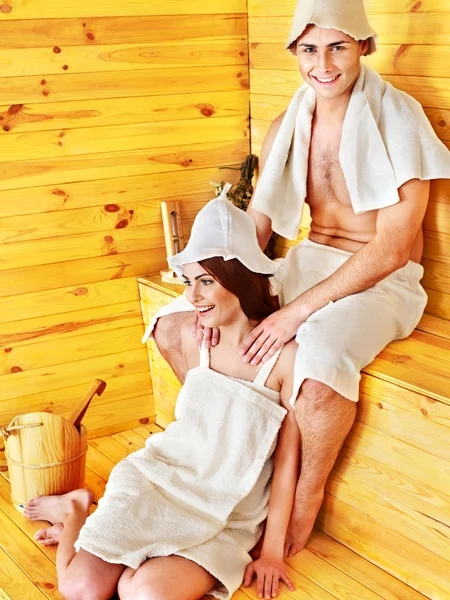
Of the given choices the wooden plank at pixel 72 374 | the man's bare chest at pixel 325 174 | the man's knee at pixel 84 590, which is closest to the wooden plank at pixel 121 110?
the man's bare chest at pixel 325 174

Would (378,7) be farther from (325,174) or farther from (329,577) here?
(329,577)

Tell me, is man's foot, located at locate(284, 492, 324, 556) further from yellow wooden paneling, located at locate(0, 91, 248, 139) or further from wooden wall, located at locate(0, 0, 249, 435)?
yellow wooden paneling, located at locate(0, 91, 248, 139)

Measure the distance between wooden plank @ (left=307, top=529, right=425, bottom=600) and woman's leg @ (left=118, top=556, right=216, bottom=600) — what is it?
1.23 ft

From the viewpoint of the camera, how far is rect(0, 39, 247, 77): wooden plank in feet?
8.89

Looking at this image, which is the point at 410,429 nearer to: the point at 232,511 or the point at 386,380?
the point at 386,380

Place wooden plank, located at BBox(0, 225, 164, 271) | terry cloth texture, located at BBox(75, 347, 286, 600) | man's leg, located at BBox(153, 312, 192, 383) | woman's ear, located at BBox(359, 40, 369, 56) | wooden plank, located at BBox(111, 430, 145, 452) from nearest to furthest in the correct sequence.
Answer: terry cloth texture, located at BBox(75, 347, 286, 600)
woman's ear, located at BBox(359, 40, 369, 56)
man's leg, located at BBox(153, 312, 192, 383)
wooden plank, located at BBox(0, 225, 164, 271)
wooden plank, located at BBox(111, 430, 145, 452)

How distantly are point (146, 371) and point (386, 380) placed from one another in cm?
124

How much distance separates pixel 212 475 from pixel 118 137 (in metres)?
1.29

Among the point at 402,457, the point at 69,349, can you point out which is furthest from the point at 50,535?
the point at 402,457

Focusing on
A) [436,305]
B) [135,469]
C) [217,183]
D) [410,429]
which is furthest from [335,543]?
[217,183]

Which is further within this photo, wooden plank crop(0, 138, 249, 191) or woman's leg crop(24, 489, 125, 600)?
wooden plank crop(0, 138, 249, 191)

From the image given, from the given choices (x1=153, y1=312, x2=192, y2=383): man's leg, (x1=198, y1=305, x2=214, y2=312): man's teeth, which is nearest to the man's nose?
(x1=198, y1=305, x2=214, y2=312): man's teeth

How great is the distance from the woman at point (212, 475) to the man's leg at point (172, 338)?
251 millimetres

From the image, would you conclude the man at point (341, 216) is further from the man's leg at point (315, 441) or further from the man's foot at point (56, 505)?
the man's foot at point (56, 505)
